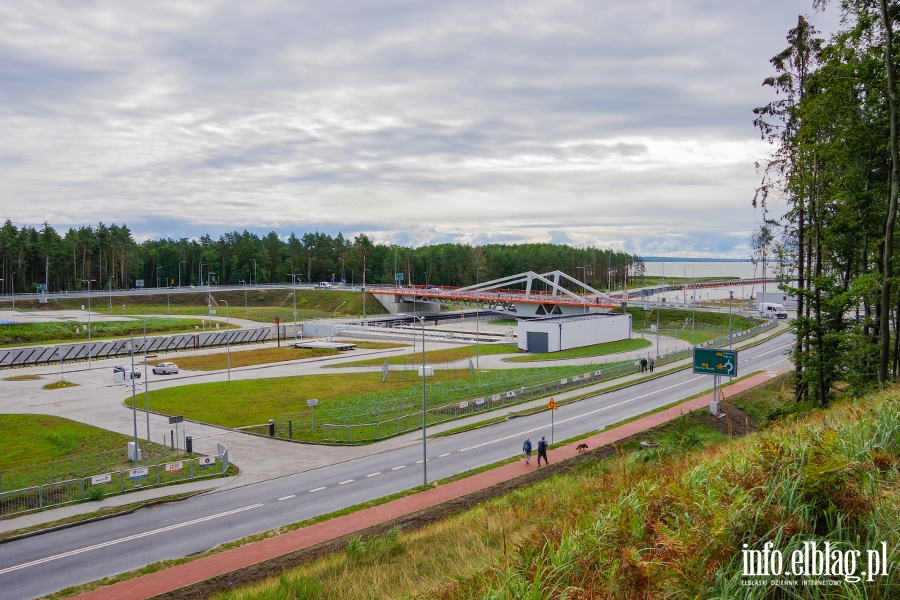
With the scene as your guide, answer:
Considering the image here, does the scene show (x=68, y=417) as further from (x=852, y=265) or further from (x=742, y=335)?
(x=742, y=335)

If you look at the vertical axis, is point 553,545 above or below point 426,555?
above

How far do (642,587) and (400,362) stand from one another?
63023 mm

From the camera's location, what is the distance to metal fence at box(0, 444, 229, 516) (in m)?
26.0

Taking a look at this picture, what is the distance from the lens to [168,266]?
182875 mm

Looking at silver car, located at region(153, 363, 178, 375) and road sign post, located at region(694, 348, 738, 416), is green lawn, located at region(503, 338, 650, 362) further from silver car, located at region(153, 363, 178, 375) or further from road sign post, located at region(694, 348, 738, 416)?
silver car, located at region(153, 363, 178, 375)

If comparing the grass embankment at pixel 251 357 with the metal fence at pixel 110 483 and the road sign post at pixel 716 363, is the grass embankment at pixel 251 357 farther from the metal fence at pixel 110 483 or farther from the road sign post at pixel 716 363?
the road sign post at pixel 716 363

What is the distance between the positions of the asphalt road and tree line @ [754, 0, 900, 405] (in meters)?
14.4

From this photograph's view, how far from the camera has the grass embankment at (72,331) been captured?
86.6m

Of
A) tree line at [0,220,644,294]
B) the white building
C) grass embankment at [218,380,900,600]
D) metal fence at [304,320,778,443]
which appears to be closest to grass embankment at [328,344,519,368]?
the white building

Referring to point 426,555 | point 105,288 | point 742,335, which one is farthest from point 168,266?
point 426,555

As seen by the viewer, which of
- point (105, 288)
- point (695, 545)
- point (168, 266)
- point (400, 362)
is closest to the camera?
point (695, 545)

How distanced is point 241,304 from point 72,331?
54842 millimetres

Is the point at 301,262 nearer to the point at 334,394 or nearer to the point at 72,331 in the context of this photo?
the point at 72,331

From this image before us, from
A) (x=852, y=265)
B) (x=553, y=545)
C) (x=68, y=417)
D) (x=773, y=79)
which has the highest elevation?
(x=773, y=79)
